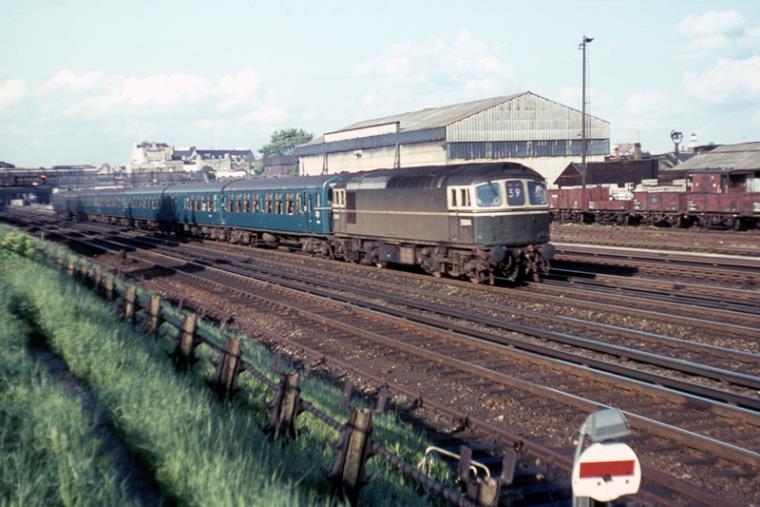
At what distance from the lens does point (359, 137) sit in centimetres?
8138

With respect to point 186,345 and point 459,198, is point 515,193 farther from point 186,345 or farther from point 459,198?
point 186,345

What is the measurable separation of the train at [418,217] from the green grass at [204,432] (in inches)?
405

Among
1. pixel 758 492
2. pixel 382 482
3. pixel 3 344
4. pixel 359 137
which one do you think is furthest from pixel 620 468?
pixel 359 137

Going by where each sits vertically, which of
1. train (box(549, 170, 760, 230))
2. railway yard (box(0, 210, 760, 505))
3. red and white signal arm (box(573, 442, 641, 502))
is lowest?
railway yard (box(0, 210, 760, 505))

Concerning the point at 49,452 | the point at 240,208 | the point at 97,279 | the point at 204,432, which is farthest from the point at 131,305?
the point at 240,208

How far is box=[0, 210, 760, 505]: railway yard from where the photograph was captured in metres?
9.02

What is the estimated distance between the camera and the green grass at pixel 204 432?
618 centimetres

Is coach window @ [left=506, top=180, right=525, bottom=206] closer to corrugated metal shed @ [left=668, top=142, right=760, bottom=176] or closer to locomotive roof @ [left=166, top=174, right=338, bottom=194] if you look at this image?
locomotive roof @ [left=166, top=174, right=338, bottom=194]

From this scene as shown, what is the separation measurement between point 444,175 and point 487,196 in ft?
6.57

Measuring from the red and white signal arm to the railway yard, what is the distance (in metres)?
2.45

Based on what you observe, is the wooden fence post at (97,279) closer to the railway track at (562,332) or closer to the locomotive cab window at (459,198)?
the railway track at (562,332)

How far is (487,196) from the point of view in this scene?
21422 millimetres

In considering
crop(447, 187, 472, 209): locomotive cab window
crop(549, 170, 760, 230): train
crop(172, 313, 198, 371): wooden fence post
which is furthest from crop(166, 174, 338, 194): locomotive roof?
crop(549, 170, 760, 230): train

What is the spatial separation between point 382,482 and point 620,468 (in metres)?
3.09
